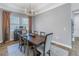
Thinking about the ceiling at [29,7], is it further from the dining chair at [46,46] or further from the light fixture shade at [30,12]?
the dining chair at [46,46]

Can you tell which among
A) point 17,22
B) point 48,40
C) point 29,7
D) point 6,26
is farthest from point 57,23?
point 6,26

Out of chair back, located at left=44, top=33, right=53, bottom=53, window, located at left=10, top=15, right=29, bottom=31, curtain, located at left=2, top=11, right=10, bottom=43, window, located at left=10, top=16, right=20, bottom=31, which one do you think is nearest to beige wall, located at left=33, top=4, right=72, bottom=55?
chair back, located at left=44, top=33, right=53, bottom=53

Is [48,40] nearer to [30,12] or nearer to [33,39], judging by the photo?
[33,39]

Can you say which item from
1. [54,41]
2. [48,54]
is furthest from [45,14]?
[48,54]

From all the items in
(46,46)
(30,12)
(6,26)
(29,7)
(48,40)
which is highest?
(29,7)

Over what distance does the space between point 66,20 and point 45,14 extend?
1.58 ft

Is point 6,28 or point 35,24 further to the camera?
point 35,24

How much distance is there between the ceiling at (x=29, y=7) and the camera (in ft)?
5.47

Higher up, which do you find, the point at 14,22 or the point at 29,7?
the point at 29,7

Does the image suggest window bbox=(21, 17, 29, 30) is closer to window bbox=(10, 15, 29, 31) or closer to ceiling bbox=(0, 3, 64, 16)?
window bbox=(10, 15, 29, 31)

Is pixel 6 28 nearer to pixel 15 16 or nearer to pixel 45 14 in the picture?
pixel 15 16

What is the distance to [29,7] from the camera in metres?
1.73

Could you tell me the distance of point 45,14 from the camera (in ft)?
5.91

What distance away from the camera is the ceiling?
1.67 m
